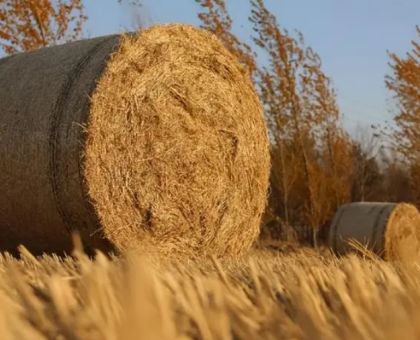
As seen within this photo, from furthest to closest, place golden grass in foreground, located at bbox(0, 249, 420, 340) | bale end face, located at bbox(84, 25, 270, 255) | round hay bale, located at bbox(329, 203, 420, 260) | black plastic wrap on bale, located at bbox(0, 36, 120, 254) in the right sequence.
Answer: round hay bale, located at bbox(329, 203, 420, 260), bale end face, located at bbox(84, 25, 270, 255), black plastic wrap on bale, located at bbox(0, 36, 120, 254), golden grass in foreground, located at bbox(0, 249, 420, 340)

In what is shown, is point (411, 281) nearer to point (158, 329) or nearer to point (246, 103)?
point (158, 329)

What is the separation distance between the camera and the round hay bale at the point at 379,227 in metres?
8.66

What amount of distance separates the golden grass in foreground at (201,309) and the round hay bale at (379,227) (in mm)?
7209

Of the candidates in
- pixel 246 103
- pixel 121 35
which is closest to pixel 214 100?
pixel 246 103

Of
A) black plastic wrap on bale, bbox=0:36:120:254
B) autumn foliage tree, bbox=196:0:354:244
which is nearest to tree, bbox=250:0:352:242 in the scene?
autumn foliage tree, bbox=196:0:354:244

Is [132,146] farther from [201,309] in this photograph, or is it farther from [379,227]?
[379,227]

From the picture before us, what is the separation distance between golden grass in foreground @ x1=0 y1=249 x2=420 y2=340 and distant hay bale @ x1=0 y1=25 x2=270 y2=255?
3.02m

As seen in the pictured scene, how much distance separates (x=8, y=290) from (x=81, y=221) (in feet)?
10.1

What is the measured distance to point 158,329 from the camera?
3.06ft

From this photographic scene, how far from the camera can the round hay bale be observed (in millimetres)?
8664

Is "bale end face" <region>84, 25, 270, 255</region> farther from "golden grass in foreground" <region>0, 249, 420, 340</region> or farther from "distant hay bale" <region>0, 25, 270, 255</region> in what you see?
"golden grass in foreground" <region>0, 249, 420, 340</region>

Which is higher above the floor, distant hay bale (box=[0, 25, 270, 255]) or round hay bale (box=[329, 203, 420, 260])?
distant hay bale (box=[0, 25, 270, 255])

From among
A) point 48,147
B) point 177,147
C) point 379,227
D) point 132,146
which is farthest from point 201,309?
point 379,227

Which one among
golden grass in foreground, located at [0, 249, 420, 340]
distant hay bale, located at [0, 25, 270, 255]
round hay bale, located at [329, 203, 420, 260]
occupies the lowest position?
round hay bale, located at [329, 203, 420, 260]
